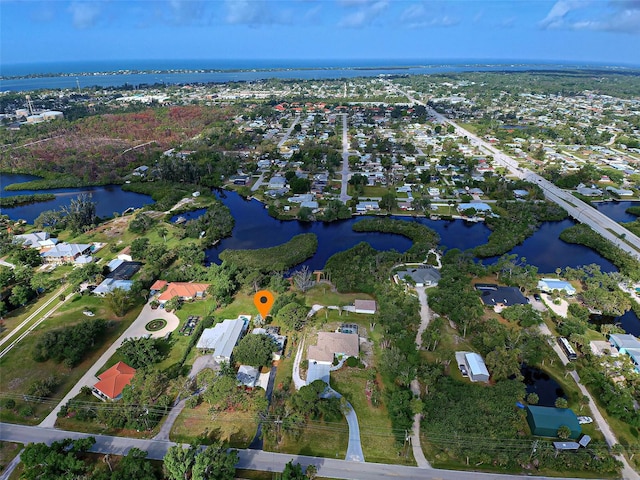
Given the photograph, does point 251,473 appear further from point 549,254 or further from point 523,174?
point 523,174

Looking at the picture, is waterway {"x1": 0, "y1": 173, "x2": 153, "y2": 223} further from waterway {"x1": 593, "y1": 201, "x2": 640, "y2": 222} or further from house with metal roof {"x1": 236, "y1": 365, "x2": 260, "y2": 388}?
waterway {"x1": 593, "y1": 201, "x2": 640, "y2": 222}

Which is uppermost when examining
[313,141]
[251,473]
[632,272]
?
[313,141]

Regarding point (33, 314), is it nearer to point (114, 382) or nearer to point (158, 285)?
point (158, 285)

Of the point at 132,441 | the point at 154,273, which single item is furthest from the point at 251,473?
the point at 154,273

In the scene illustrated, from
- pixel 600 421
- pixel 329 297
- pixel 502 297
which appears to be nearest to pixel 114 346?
pixel 329 297

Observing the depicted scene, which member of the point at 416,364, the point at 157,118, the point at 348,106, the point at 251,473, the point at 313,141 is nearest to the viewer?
the point at 251,473

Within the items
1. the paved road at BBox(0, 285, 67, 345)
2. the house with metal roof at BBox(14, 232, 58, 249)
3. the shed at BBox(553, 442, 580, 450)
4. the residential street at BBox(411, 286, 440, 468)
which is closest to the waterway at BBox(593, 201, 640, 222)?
the residential street at BBox(411, 286, 440, 468)
